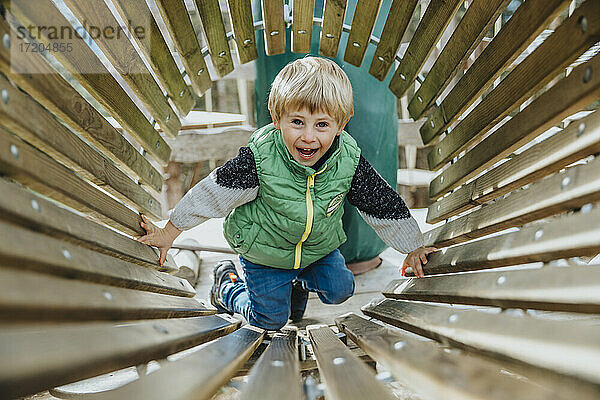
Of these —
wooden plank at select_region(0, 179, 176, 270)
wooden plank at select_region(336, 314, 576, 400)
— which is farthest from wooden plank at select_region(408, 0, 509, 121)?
wooden plank at select_region(0, 179, 176, 270)

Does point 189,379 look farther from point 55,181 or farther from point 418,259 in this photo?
point 418,259

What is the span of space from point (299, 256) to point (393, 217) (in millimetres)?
385

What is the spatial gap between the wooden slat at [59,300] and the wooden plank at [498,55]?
1083mm

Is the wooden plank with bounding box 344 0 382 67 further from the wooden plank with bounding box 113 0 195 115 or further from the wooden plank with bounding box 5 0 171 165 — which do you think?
the wooden plank with bounding box 5 0 171 165

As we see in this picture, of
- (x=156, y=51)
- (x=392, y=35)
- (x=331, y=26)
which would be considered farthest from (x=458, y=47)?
(x=156, y=51)

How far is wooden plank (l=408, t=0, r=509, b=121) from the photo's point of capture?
150cm

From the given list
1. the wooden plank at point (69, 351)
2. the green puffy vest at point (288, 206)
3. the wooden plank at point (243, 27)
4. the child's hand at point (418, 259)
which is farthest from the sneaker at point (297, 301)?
the wooden plank at point (69, 351)

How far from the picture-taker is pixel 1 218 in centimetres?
78

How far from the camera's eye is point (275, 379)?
35.4 inches

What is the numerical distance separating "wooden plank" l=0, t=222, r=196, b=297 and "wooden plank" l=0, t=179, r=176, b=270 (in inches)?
1.6

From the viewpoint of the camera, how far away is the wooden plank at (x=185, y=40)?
5.56 ft

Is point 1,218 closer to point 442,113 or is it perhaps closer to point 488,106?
point 488,106

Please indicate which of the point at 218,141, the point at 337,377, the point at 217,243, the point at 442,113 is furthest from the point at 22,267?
the point at 218,141

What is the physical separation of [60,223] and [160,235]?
730mm
